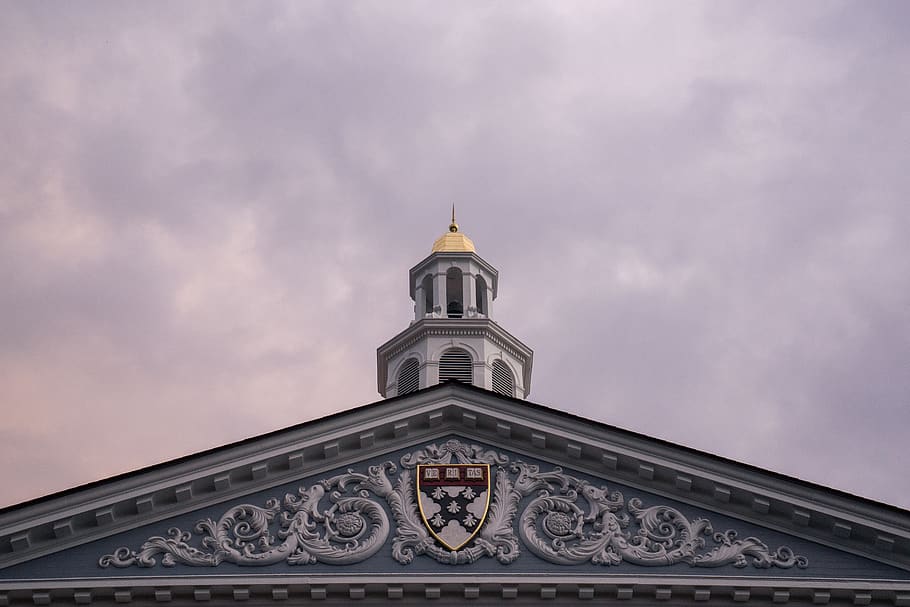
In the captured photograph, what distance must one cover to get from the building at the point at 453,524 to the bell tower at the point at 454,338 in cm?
1063

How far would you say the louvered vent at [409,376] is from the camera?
40.1 m

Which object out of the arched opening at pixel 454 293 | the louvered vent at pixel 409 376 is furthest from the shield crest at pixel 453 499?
the arched opening at pixel 454 293

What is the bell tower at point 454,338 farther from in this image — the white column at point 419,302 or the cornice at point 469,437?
the cornice at point 469,437

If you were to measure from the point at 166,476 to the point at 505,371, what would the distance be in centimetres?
1432

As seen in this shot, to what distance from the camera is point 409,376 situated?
40.5 m

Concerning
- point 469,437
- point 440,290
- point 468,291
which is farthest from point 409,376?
point 469,437

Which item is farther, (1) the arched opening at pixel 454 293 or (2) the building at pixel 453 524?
(1) the arched opening at pixel 454 293

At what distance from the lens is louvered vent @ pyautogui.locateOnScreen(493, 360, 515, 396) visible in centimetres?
4022

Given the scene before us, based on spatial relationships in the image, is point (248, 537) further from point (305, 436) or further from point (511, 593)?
point (511, 593)

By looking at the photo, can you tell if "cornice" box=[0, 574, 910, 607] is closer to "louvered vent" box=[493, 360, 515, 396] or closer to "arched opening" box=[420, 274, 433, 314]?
"louvered vent" box=[493, 360, 515, 396]

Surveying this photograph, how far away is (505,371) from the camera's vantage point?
40.7 metres

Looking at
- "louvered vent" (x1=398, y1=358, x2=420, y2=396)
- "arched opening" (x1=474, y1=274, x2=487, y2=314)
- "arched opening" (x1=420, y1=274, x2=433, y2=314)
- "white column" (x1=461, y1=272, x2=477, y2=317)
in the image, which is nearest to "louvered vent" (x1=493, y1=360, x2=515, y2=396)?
"white column" (x1=461, y1=272, x2=477, y2=317)

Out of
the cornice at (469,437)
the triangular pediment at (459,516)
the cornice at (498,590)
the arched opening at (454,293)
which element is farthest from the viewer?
the arched opening at (454,293)

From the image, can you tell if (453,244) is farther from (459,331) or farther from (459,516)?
(459,516)
